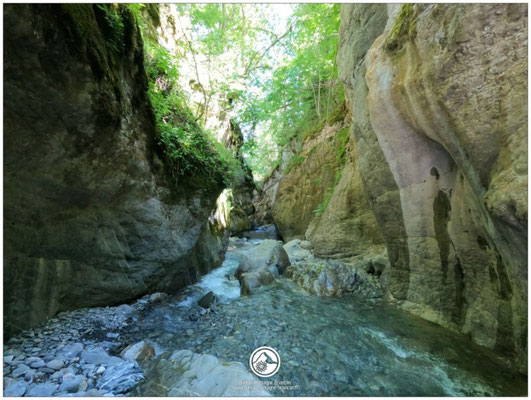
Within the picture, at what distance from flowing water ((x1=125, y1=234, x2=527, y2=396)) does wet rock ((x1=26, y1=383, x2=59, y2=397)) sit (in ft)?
3.92

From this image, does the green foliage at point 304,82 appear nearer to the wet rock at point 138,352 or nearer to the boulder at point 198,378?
the wet rock at point 138,352

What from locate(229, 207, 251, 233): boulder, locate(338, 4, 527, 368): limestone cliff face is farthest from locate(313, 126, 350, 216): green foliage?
locate(229, 207, 251, 233): boulder

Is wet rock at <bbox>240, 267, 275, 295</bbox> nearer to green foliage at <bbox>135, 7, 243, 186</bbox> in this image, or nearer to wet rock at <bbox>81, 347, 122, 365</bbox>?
green foliage at <bbox>135, 7, 243, 186</bbox>

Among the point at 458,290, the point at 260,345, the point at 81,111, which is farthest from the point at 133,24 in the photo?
the point at 458,290

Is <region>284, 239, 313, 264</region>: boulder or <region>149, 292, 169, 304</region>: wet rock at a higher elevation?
<region>284, 239, 313, 264</region>: boulder

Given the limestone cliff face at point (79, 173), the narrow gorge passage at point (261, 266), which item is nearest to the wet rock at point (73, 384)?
the narrow gorge passage at point (261, 266)

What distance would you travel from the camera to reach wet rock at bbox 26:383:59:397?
237 cm

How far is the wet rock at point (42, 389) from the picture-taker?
2373mm

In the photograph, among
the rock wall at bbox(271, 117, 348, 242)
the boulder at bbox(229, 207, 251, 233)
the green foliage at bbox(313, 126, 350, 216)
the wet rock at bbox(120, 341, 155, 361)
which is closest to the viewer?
the wet rock at bbox(120, 341, 155, 361)

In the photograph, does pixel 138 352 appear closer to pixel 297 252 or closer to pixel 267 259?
pixel 267 259

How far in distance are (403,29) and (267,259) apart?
605cm

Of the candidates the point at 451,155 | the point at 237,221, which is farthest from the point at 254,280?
the point at 237,221

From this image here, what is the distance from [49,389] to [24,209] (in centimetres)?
230
